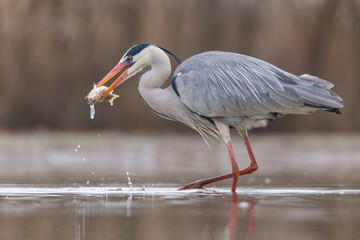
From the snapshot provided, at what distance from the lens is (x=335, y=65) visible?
599 inches

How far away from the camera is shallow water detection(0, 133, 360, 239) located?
5020mm

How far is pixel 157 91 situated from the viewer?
8.52 metres

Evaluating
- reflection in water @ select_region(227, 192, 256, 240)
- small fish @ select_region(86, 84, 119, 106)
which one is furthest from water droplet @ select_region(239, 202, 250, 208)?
small fish @ select_region(86, 84, 119, 106)

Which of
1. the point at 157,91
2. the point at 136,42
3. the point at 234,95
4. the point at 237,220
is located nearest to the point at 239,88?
the point at 234,95

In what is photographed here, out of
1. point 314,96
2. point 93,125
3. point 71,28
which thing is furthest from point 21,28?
point 314,96

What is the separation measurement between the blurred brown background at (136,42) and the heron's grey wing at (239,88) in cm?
631

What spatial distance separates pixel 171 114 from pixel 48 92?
6755mm

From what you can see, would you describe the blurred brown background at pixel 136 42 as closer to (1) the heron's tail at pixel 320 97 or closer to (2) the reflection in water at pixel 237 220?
(1) the heron's tail at pixel 320 97

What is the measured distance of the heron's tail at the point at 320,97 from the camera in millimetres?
7828

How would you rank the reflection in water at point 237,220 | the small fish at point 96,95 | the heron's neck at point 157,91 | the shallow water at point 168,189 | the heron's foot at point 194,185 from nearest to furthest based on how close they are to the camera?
Answer: the reflection in water at point 237,220
the shallow water at point 168,189
the heron's foot at point 194,185
the heron's neck at point 157,91
the small fish at point 96,95

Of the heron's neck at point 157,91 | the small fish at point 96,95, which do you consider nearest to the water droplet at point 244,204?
the heron's neck at point 157,91

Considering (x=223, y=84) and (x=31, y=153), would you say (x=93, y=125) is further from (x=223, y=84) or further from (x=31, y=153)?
(x=223, y=84)

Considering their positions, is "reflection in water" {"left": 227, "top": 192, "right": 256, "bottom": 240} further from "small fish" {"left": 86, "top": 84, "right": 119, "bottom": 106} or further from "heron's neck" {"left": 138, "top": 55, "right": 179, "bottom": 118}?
"small fish" {"left": 86, "top": 84, "right": 119, "bottom": 106}

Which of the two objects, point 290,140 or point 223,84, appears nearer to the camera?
point 223,84
